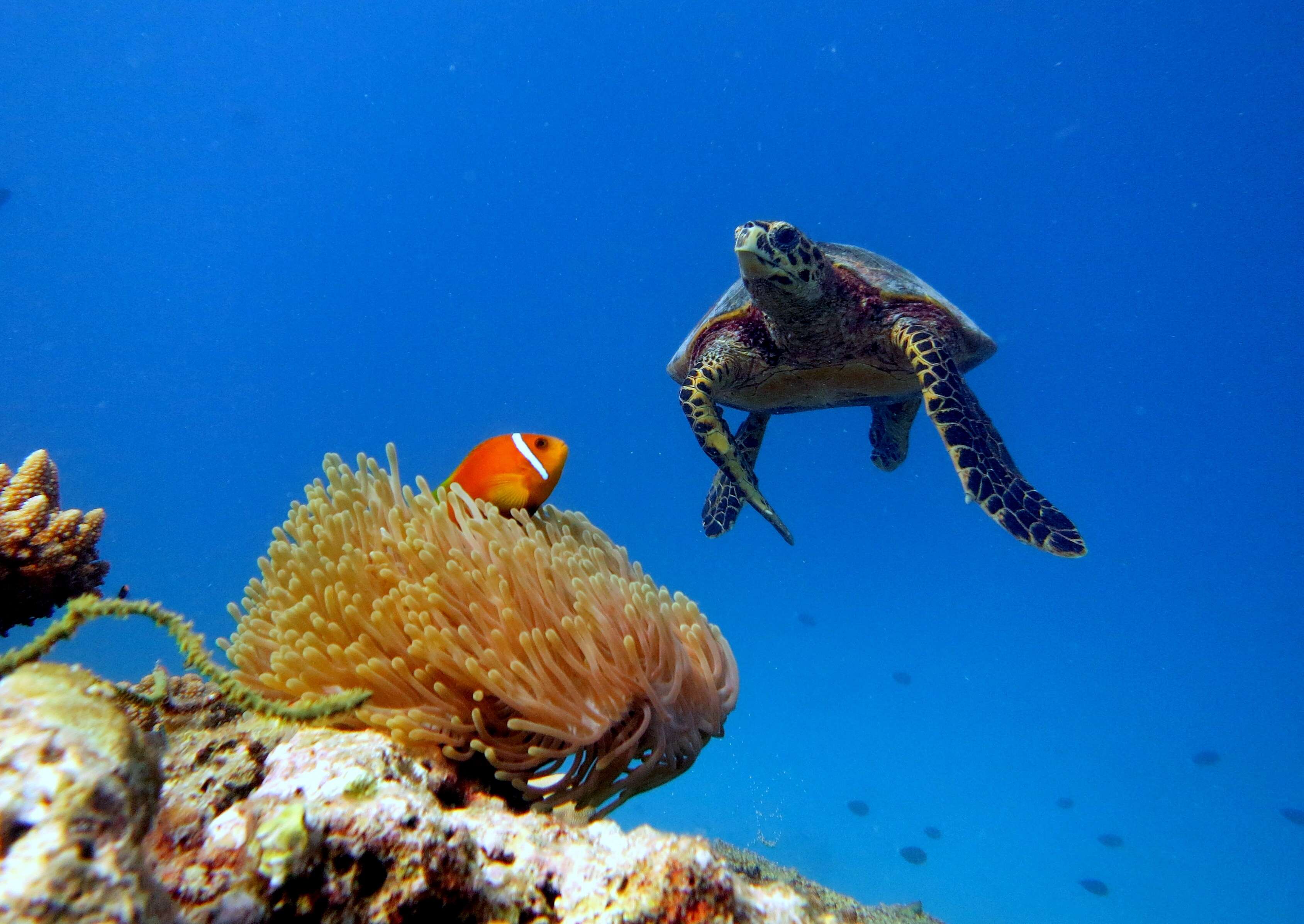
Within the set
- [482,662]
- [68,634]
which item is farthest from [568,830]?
[68,634]

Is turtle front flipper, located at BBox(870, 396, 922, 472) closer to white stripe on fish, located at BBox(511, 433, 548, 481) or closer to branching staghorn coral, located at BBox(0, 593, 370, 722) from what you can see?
white stripe on fish, located at BBox(511, 433, 548, 481)

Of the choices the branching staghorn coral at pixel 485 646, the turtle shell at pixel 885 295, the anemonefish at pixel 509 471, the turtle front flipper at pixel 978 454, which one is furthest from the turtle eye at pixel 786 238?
the branching staghorn coral at pixel 485 646

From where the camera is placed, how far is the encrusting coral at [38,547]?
2.87 meters

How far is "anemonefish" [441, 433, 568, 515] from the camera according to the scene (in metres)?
2.71

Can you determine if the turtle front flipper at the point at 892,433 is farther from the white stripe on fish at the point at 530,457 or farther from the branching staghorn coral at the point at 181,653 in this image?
the branching staghorn coral at the point at 181,653

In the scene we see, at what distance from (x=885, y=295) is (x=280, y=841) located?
20.7 ft

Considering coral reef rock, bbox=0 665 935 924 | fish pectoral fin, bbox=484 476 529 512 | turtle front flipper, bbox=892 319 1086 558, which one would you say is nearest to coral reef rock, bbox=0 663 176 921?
coral reef rock, bbox=0 665 935 924

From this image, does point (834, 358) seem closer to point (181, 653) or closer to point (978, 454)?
point (978, 454)

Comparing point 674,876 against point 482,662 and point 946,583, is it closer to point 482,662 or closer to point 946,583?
point 482,662

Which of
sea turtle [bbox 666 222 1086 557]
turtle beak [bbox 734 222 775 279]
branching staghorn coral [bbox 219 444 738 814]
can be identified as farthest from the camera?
turtle beak [bbox 734 222 775 279]

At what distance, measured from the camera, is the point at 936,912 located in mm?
26703

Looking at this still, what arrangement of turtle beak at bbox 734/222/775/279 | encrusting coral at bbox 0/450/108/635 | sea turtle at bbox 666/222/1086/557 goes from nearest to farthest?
encrusting coral at bbox 0/450/108/635 → sea turtle at bbox 666/222/1086/557 → turtle beak at bbox 734/222/775/279

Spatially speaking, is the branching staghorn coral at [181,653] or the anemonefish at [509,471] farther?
the anemonefish at [509,471]

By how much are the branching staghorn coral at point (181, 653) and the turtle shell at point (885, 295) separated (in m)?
6.01
